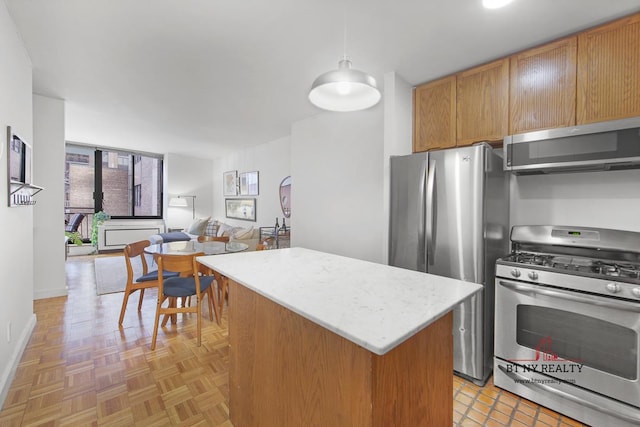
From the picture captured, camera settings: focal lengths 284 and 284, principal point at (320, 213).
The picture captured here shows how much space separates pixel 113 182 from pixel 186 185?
162 centimetres

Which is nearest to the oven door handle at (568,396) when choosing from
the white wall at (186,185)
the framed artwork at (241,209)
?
the framed artwork at (241,209)

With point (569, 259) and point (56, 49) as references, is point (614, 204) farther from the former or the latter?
point (56, 49)

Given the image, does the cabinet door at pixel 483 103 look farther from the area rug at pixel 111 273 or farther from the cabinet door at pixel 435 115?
the area rug at pixel 111 273

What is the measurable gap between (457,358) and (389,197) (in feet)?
4.44

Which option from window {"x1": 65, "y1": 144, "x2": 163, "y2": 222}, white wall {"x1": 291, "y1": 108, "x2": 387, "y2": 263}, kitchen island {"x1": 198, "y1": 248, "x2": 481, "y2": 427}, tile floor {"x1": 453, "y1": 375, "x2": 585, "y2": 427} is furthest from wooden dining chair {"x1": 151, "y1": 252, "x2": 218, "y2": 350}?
window {"x1": 65, "y1": 144, "x2": 163, "y2": 222}

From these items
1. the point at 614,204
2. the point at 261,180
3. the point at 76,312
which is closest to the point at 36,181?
the point at 76,312

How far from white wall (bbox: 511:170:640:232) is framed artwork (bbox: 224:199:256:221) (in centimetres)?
485

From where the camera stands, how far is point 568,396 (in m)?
1.69

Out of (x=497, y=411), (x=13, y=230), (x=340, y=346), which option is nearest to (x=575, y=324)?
(x=497, y=411)

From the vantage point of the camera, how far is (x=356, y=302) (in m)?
1.05

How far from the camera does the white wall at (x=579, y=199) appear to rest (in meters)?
1.94

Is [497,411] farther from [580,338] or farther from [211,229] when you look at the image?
[211,229]

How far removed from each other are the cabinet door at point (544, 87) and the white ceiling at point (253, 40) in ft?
0.34

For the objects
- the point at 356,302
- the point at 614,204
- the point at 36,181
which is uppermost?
the point at 36,181
